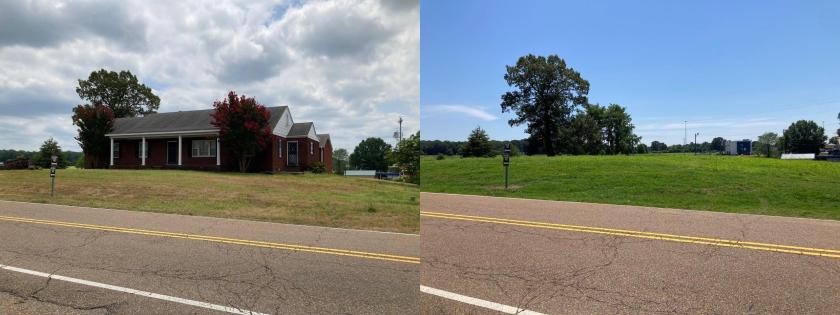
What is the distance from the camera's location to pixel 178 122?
3198 centimetres

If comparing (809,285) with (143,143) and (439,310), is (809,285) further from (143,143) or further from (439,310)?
(143,143)

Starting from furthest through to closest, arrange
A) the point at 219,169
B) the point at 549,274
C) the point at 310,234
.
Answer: the point at 219,169 → the point at 310,234 → the point at 549,274

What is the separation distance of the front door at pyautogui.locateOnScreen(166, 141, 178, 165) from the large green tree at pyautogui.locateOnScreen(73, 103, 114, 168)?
4.88 m

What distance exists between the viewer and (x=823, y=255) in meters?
6.50

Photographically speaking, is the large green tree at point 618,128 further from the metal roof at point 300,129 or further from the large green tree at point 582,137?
the metal roof at point 300,129

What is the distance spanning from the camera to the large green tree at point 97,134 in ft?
56.3

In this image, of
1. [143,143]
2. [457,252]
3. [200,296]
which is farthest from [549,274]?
[143,143]

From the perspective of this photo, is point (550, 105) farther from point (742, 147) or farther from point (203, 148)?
point (742, 147)

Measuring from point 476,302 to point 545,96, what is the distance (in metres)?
33.0

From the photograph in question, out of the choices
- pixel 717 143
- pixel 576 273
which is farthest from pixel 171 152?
pixel 717 143

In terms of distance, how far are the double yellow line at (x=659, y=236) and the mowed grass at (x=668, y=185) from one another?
151cm

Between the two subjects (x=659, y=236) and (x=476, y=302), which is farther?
(x=659, y=236)

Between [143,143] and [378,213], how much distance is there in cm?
2406

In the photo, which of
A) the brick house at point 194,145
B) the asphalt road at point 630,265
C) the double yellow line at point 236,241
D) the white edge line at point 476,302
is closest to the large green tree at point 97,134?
the brick house at point 194,145
